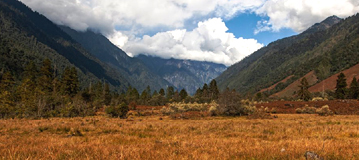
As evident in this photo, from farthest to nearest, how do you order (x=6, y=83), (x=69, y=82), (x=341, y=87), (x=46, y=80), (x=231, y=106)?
(x=341, y=87)
(x=69, y=82)
(x=46, y=80)
(x=6, y=83)
(x=231, y=106)

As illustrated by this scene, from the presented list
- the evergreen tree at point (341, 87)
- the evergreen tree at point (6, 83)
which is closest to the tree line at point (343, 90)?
the evergreen tree at point (341, 87)

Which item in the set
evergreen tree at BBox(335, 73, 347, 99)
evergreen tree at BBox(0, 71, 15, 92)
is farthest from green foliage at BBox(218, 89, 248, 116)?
evergreen tree at BBox(335, 73, 347, 99)

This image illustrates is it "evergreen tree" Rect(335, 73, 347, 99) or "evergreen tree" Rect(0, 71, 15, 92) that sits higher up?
"evergreen tree" Rect(335, 73, 347, 99)

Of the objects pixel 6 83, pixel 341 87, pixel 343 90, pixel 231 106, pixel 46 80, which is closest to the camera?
pixel 231 106

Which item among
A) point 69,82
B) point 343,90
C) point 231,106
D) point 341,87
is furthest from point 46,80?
point 341,87

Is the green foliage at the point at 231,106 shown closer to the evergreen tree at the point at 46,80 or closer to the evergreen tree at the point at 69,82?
the evergreen tree at the point at 46,80

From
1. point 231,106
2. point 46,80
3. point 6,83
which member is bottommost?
point 231,106

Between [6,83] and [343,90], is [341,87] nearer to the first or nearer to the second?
[343,90]

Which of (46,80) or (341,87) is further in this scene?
(341,87)

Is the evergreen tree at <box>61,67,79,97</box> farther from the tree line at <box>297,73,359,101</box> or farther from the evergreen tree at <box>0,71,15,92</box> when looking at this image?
the tree line at <box>297,73,359,101</box>

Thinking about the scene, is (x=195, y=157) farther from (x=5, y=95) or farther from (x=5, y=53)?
(x=5, y=53)

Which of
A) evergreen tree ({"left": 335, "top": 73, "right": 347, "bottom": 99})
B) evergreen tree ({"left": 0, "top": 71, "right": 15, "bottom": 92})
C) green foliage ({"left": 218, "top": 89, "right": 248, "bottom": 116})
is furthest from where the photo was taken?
evergreen tree ({"left": 335, "top": 73, "right": 347, "bottom": 99})

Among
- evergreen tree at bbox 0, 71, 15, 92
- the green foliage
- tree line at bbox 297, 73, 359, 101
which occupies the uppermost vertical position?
tree line at bbox 297, 73, 359, 101

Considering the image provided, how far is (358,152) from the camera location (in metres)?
6.10
